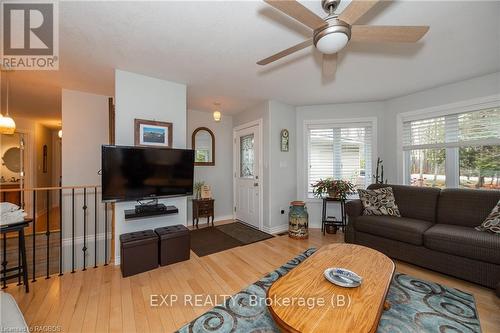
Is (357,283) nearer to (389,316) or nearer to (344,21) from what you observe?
(389,316)

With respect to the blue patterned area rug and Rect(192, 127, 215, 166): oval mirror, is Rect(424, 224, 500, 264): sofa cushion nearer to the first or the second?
the blue patterned area rug

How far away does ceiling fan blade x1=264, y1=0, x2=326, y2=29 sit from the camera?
1.18 meters

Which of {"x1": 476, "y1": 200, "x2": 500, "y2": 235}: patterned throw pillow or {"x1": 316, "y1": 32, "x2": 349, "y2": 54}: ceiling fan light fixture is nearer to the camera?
{"x1": 316, "y1": 32, "x2": 349, "y2": 54}: ceiling fan light fixture

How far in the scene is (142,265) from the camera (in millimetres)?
Result: 2463

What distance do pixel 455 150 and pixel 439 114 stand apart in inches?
23.2

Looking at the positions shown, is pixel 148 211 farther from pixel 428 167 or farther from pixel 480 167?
pixel 480 167

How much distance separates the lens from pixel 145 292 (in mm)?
2096

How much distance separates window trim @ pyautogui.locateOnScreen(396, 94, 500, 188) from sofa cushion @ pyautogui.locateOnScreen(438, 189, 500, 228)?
1.83ft

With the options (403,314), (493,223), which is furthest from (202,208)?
(493,223)

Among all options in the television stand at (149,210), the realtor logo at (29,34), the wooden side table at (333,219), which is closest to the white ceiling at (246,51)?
the realtor logo at (29,34)

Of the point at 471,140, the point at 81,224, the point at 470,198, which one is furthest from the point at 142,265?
the point at 471,140

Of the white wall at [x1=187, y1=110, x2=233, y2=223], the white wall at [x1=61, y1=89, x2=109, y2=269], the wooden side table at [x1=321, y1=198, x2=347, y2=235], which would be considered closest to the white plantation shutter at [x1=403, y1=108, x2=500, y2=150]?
the wooden side table at [x1=321, y1=198, x2=347, y2=235]

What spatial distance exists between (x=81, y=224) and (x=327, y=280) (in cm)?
397

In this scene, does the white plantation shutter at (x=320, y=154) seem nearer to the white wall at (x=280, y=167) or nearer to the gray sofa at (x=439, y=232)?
the white wall at (x=280, y=167)
